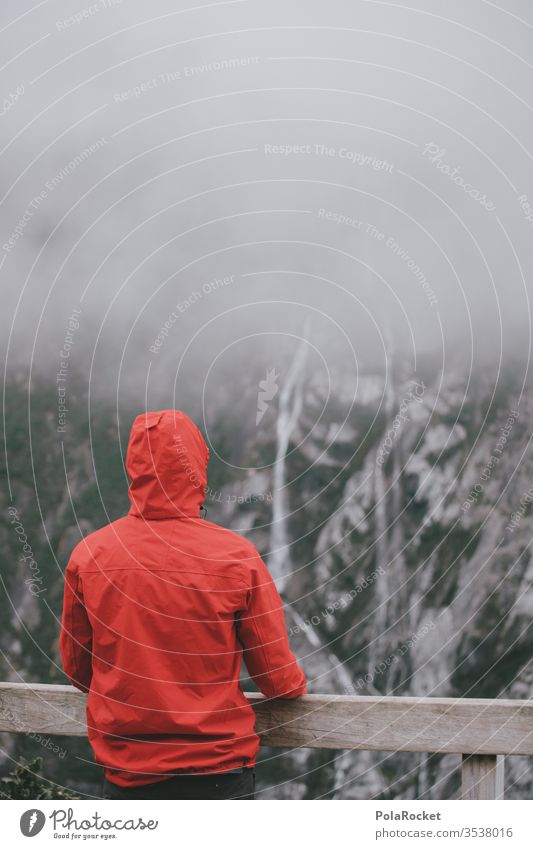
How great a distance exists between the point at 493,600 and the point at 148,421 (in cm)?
1150

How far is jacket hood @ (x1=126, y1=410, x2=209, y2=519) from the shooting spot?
2.46 meters

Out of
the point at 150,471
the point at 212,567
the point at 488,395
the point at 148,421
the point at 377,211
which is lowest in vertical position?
the point at 212,567

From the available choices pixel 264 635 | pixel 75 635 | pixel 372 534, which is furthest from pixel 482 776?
pixel 372 534

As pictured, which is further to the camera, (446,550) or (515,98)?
(446,550)

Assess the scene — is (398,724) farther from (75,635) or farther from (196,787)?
(75,635)

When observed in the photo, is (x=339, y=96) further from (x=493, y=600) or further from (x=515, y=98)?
(x=493, y=600)

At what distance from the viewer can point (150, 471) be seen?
249cm

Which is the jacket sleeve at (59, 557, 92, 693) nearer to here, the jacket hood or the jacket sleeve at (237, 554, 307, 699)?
the jacket hood

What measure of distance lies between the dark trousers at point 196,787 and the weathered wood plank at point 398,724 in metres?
0.17

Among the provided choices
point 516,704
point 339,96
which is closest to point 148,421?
point 516,704

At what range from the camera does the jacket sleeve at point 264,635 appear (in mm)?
2391

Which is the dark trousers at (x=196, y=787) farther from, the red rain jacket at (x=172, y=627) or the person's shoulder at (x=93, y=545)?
the person's shoulder at (x=93, y=545)

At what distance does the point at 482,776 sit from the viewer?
8.48 feet

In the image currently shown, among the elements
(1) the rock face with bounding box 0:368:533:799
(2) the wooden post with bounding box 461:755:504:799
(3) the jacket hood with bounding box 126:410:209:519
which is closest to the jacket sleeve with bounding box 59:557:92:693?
(3) the jacket hood with bounding box 126:410:209:519
